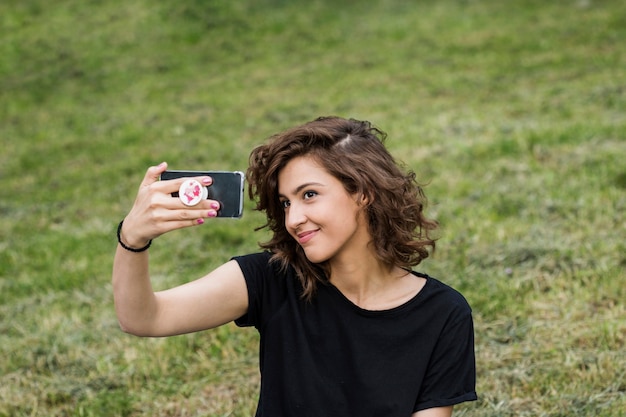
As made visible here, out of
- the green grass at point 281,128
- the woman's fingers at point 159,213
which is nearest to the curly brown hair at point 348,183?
the woman's fingers at point 159,213

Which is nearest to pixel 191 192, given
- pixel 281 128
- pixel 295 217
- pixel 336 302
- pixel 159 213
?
pixel 159 213

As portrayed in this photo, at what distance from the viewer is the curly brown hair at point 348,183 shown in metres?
2.76

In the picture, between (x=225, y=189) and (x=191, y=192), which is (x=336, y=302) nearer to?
(x=225, y=189)

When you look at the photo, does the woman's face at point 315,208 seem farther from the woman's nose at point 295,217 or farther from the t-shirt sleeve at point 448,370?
the t-shirt sleeve at point 448,370

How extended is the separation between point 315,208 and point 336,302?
1.21ft

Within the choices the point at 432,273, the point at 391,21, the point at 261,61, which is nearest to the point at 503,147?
the point at 432,273

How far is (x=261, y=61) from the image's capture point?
16438 mm

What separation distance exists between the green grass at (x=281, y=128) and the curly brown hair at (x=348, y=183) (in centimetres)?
67

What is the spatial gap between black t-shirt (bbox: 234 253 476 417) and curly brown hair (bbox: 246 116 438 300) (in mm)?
125

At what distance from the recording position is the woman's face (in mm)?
2719

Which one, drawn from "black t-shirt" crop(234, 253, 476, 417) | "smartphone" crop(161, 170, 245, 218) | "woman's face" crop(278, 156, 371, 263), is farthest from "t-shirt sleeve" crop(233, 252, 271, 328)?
"smartphone" crop(161, 170, 245, 218)

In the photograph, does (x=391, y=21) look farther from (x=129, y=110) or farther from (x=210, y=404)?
(x=210, y=404)

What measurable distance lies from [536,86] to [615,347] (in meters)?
8.67

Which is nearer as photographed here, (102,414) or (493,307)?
(102,414)
